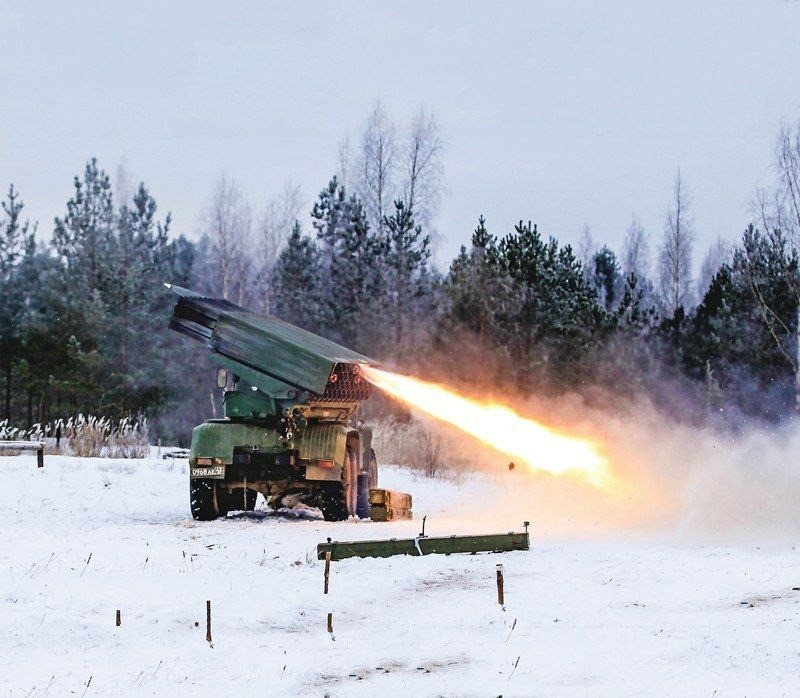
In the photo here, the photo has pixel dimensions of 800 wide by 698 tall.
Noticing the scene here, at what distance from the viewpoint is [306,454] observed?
18.7 metres

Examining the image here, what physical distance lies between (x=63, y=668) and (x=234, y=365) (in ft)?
32.9

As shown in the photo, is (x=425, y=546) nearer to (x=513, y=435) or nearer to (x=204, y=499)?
(x=204, y=499)

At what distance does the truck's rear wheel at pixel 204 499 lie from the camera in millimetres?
18906

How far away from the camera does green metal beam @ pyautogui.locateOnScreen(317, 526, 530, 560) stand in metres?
14.2

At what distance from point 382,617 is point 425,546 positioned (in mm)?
3379

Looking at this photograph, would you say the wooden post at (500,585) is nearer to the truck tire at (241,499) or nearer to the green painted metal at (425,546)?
the green painted metal at (425,546)

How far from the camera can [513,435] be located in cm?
2331

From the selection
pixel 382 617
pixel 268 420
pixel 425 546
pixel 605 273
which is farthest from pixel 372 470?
pixel 605 273

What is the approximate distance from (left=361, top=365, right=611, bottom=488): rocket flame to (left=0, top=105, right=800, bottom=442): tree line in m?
14.0

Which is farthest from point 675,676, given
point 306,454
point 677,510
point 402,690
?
point 677,510

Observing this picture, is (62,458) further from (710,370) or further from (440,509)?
(710,370)

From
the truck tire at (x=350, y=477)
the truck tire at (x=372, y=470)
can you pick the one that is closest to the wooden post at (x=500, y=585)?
the truck tire at (x=350, y=477)

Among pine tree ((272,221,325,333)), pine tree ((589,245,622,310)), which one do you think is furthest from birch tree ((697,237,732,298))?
pine tree ((272,221,325,333))

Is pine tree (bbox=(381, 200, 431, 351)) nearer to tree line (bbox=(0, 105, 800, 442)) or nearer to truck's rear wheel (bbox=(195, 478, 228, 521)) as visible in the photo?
tree line (bbox=(0, 105, 800, 442))
